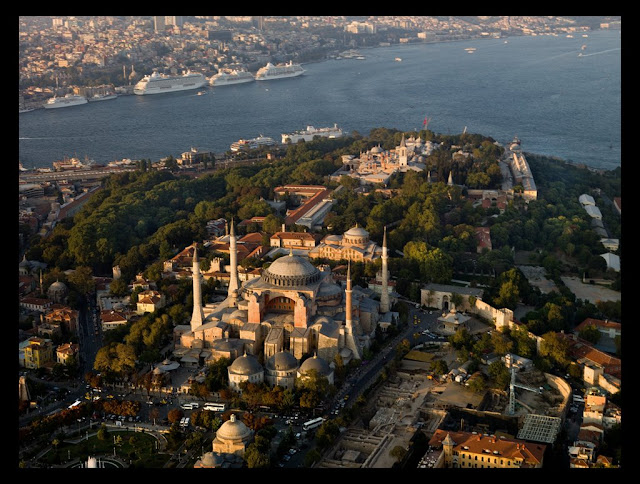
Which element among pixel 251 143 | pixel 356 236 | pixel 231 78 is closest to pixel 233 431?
pixel 356 236

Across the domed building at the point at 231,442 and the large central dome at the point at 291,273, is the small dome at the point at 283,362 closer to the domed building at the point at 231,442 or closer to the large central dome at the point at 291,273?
the large central dome at the point at 291,273

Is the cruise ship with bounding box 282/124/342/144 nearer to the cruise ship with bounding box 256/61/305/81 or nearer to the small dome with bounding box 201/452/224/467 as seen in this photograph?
the cruise ship with bounding box 256/61/305/81

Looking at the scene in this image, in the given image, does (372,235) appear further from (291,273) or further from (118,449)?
(118,449)

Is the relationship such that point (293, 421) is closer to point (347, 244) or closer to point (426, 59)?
point (347, 244)

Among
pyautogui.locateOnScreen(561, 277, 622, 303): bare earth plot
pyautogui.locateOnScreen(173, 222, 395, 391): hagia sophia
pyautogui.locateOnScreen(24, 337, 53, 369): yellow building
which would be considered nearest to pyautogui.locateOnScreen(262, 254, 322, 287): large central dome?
pyautogui.locateOnScreen(173, 222, 395, 391): hagia sophia

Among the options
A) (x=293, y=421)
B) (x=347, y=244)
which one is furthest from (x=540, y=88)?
(x=293, y=421)

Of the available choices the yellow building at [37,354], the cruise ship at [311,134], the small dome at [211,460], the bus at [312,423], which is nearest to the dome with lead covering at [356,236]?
the yellow building at [37,354]

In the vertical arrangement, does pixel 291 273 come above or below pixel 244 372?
above
